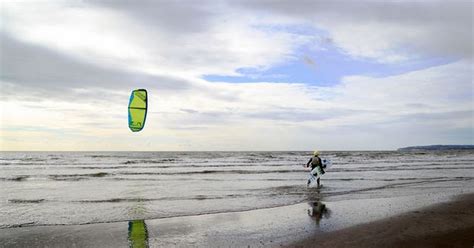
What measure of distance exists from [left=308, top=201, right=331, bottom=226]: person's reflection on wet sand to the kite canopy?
5.59 metres

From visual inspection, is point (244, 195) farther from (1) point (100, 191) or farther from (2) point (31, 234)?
(2) point (31, 234)

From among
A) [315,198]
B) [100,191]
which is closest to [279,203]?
[315,198]

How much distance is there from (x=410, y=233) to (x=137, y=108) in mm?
7901

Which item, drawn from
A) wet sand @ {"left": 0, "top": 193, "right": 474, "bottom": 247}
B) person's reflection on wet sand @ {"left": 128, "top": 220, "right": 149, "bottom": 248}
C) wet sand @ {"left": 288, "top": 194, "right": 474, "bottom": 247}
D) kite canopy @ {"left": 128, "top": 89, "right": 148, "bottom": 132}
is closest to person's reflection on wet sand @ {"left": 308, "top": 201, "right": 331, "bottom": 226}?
wet sand @ {"left": 0, "top": 193, "right": 474, "bottom": 247}

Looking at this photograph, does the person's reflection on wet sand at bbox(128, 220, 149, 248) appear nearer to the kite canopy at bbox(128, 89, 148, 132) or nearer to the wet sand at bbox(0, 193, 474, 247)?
the wet sand at bbox(0, 193, 474, 247)

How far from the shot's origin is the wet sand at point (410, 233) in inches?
284

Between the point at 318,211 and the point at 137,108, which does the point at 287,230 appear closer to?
the point at 318,211

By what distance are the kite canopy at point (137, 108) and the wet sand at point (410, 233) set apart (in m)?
6.15

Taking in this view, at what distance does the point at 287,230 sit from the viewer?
835 centimetres

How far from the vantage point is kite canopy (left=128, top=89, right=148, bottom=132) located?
1117 cm

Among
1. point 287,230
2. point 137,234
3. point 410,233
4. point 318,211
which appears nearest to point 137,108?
point 137,234

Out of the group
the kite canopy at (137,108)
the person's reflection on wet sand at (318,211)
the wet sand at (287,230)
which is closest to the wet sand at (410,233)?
the wet sand at (287,230)

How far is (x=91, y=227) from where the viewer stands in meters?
9.02

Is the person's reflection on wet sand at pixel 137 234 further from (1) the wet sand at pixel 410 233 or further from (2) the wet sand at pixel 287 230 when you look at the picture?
(1) the wet sand at pixel 410 233
